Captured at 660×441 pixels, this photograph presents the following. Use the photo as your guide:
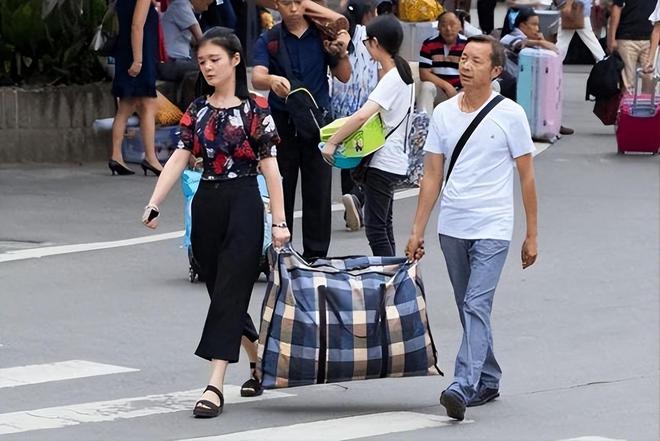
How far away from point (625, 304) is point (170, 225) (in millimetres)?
4202

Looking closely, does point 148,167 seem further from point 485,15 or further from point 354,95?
point 485,15

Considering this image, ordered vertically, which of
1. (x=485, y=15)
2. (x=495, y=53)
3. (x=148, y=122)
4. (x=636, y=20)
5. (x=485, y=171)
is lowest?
(x=485, y=15)

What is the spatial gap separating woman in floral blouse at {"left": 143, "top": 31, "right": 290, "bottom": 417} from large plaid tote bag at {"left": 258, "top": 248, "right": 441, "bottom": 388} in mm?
158

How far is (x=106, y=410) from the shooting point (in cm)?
768

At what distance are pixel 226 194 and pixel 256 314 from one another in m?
2.49

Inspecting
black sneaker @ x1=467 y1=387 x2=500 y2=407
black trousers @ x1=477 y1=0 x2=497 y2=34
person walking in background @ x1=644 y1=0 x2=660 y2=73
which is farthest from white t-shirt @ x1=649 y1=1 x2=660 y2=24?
black sneaker @ x1=467 y1=387 x2=500 y2=407

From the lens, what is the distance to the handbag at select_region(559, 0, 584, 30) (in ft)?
72.2

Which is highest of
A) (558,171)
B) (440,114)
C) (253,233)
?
(440,114)

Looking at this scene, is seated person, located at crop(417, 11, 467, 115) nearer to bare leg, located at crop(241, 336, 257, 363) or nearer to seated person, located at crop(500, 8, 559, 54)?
seated person, located at crop(500, 8, 559, 54)

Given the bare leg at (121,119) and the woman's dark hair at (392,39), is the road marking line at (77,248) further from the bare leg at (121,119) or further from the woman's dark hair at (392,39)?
the woman's dark hair at (392,39)

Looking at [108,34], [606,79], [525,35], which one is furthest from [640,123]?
[108,34]

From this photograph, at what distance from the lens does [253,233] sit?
7746 millimetres

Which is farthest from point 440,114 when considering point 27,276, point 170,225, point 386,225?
point 170,225

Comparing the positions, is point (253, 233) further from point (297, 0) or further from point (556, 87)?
point (556, 87)
